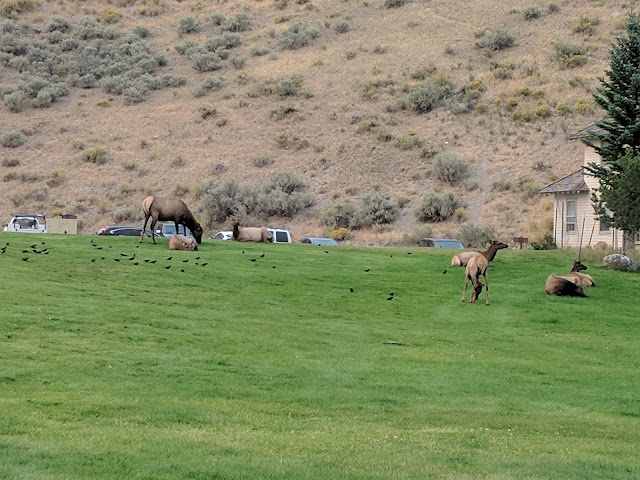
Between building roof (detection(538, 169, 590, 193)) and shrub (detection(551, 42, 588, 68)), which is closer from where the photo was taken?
building roof (detection(538, 169, 590, 193))

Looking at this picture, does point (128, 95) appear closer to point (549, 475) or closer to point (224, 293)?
point (224, 293)

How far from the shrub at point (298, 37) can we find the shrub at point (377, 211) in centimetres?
Answer: 3494

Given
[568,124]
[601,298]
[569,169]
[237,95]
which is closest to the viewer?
[601,298]

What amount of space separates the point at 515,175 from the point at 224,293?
46751 mm

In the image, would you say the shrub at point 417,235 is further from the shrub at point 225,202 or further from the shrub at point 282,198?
the shrub at point 225,202

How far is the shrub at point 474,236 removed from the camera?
6188 cm

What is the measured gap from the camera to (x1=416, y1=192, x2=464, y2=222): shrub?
2758 inches

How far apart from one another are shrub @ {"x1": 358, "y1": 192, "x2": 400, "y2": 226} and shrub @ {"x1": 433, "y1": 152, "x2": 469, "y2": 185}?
5.32 m

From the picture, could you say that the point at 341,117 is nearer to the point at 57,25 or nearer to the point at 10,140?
the point at 10,140

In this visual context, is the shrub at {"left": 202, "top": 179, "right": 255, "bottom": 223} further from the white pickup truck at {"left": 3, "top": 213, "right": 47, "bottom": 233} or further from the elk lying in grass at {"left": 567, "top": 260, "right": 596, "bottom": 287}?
the elk lying in grass at {"left": 567, "top": 260, "right": 596, "bottom": 287}

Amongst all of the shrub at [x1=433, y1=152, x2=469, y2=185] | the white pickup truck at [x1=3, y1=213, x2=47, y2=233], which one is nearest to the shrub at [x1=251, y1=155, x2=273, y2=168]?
the shrub at [x1=433, y1=152, x2=469, y2=185]

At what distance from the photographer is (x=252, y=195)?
244ft

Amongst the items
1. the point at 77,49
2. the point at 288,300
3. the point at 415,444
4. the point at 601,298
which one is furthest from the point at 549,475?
the point at 77,49

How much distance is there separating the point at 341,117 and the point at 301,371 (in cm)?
6882
